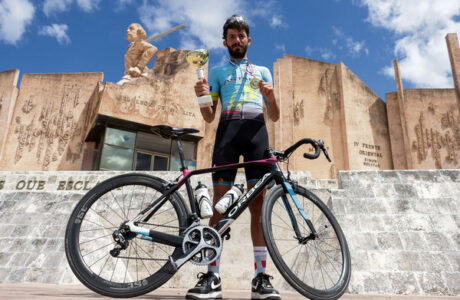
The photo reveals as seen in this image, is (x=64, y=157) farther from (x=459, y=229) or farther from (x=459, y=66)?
(x=459, y=66)

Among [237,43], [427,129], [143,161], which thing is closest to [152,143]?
[143,161]

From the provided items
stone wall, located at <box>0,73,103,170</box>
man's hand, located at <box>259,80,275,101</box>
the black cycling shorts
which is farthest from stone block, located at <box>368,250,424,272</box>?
stone wall, located at <box>0,73,103,170</box>

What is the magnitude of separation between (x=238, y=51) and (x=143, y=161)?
13178 millimetres

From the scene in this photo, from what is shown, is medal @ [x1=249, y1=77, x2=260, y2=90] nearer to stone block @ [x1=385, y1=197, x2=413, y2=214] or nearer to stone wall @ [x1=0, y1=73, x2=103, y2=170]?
stone block @ [x1=385, y1=197, x2=413, y2=214]

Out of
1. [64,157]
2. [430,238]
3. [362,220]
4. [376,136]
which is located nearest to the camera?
[430,238]

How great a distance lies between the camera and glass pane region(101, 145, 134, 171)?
14.3m

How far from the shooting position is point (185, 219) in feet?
7.89

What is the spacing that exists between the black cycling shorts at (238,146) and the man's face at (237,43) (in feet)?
2.28

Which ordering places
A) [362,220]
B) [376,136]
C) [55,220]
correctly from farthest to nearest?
[376,136]
[55,220]
[362,220]

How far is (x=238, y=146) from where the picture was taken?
2.83 meters

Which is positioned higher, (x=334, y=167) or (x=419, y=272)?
(x=334, y=167)

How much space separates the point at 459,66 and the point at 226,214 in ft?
68.9

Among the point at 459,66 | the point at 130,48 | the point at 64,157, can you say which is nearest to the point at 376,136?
the point at 459,66

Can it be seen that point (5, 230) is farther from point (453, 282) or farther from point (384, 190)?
point (453, 282)
